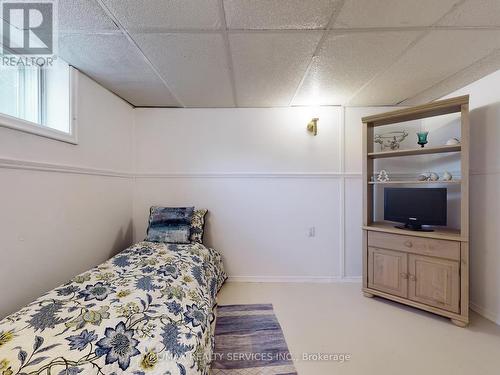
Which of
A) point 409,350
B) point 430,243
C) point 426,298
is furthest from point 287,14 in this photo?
point 426,298

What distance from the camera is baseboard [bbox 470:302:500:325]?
201 cm

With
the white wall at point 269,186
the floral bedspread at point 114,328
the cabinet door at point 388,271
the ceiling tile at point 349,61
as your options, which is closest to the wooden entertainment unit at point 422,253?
the cabinet door at point 388,271

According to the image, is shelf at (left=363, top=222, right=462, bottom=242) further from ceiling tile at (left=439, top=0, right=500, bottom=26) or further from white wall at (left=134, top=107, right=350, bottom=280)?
ceiling tile at (left=439, top=0, right=500, bottom=26)

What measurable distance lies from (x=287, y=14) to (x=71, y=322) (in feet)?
6.75

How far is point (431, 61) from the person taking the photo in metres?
1.85

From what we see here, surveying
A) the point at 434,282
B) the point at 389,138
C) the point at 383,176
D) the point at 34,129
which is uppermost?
the point at 389,138

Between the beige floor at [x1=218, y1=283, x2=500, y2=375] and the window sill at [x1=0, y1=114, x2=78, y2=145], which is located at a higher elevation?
the window sill at [x1=0, y1=114, x2=78, y2=145]

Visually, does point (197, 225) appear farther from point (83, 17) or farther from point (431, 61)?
point (431, 61)

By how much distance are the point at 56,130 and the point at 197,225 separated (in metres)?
1.55

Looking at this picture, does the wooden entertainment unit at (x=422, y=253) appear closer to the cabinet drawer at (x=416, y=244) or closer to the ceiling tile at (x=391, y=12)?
the cabinet drawer at (x=416, y=244)

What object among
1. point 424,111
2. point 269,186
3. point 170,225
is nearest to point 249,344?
point 170,225

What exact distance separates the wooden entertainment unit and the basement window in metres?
2.88

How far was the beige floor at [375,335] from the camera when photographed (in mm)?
1539

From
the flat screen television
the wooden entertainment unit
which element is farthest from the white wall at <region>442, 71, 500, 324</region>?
the flat screen television
